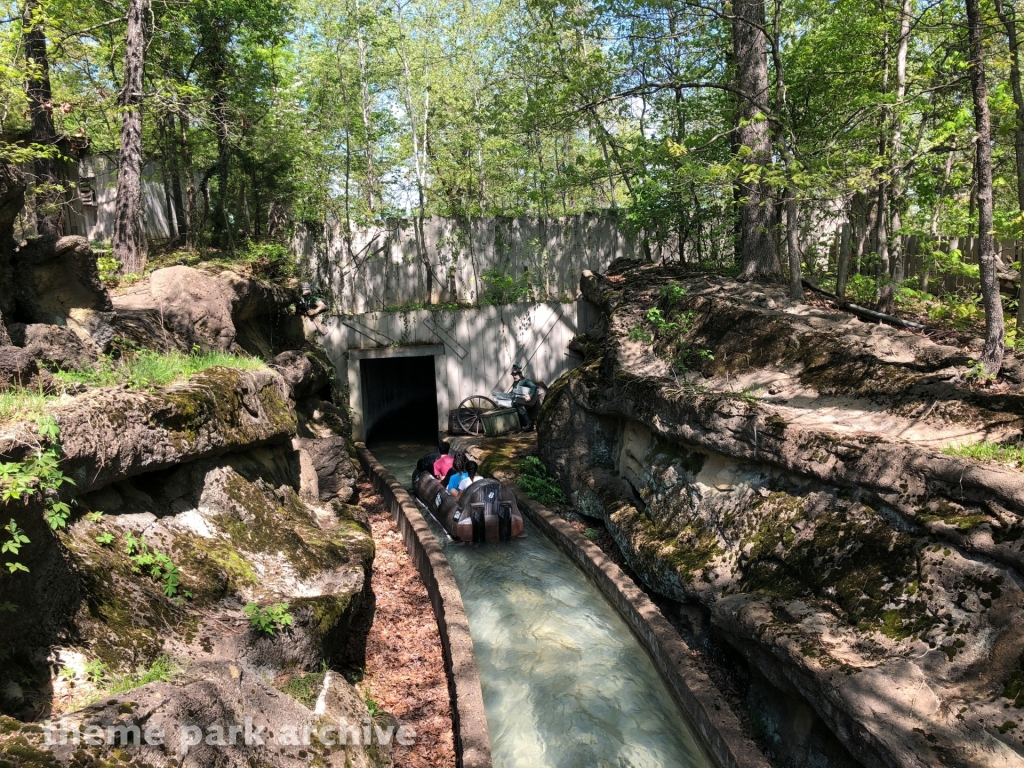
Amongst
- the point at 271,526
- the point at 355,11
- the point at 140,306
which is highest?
the point at 355,11

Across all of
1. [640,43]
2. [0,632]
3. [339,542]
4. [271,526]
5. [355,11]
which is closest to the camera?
[0,632]

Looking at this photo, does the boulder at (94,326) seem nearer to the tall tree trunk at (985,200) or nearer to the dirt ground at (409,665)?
the dirt ground at (409,665)

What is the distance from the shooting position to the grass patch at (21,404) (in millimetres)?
3848

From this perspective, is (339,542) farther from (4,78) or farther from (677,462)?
(4,78)

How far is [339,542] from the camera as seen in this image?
22.4 ft

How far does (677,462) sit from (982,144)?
4579 millimetres

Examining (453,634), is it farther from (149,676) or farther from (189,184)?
(189,184)

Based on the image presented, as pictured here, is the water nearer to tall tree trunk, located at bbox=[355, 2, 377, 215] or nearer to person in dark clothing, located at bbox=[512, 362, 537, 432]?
person in dark clothing, located at bbox=[512, 362, 537, 432]

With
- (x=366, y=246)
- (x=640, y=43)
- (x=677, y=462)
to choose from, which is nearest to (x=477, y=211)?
(x=366, y=246)

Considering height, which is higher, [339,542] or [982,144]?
[982,144]

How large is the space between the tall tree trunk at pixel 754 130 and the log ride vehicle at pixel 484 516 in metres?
5.73

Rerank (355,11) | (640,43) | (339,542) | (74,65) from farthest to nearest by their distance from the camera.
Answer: (355,11) → (74,65) → (640,43) → (339,542)

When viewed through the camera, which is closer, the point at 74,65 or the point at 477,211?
the point at 74,65

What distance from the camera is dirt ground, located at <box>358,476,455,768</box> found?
17.1 feet
